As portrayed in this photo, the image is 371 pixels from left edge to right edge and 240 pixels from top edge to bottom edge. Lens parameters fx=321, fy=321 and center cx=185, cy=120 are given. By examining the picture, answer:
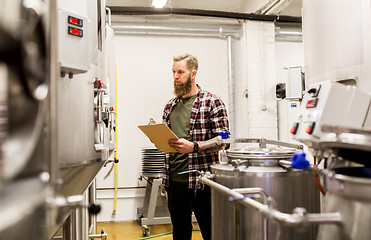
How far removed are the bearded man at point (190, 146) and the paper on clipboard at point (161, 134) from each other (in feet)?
0.19

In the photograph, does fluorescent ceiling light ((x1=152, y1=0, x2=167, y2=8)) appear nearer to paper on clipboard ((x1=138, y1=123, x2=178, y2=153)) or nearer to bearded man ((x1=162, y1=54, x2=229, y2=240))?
bearded man ((x1=162, y1=54, x2=229, y2=240))

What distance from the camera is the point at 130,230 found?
3.83 meters

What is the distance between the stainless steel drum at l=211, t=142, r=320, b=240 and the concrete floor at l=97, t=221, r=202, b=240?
1.96 metres

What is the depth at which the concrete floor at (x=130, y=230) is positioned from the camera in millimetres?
3498

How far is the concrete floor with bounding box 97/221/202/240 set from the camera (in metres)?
3.50

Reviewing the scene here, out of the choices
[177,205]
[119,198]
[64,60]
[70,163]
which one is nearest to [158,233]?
[119,198]

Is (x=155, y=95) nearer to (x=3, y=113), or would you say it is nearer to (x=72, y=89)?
(x=72, y=89)

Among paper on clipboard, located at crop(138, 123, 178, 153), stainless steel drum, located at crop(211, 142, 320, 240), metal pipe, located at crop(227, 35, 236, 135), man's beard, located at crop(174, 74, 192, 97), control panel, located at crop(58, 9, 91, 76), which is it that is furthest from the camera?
metal pipe, located at crop(227, 35, 236, 135)

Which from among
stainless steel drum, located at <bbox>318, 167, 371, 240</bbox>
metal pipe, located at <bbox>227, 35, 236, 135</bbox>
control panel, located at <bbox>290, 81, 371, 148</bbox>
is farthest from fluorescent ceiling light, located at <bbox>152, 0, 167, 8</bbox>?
stainless steel drum, located at <bbox>318, 167, 371, 240</bbox>

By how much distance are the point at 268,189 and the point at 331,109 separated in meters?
0.54

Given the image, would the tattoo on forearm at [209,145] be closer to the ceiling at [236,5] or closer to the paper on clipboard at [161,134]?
the paper on clipboard at [161,134]

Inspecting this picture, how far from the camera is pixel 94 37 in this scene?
1.47 meters

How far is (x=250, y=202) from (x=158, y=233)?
2.82 meters

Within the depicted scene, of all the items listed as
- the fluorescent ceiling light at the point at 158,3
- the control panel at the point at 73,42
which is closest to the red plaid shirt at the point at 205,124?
the control panel at the point at 73,42
